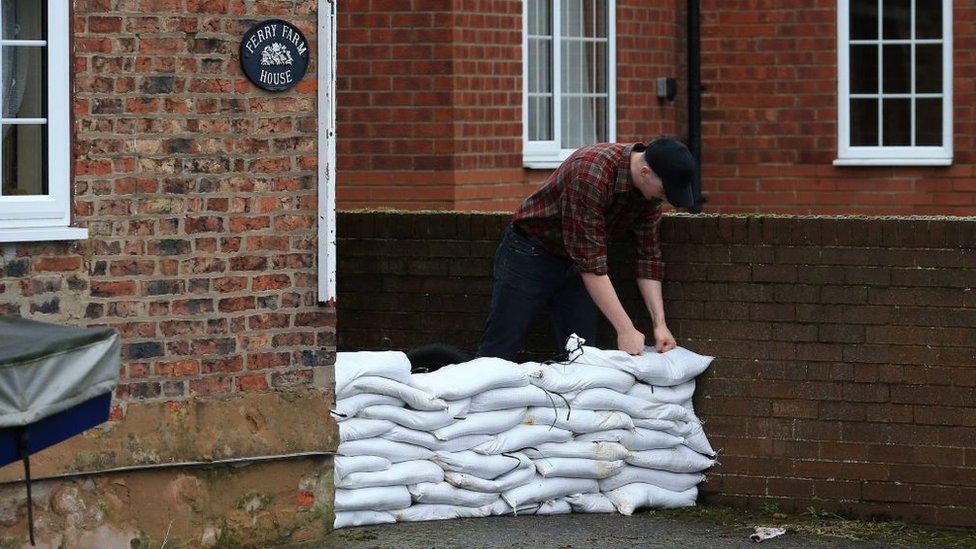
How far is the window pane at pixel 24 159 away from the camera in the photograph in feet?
22.4

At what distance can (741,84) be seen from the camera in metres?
14.0

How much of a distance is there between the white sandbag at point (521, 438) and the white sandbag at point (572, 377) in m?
0.18

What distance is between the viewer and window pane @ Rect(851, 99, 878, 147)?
45.8ft

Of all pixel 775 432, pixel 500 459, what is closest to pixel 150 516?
pixel 500 459

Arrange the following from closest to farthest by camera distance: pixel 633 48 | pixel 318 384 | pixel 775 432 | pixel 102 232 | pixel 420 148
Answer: pixel 102 232 → pixel 318 384 → pixel 775 432 → pixel 420 148 → pixel 633 48

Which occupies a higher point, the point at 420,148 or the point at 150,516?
the point at 420,148

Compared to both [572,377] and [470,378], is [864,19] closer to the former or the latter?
[572,377]

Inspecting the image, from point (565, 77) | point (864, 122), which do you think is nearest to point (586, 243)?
point (565, 77)

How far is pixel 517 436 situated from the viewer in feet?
25.9

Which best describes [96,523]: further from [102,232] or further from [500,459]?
[500,459]

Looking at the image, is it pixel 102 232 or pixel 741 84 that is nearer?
pixel 102 232

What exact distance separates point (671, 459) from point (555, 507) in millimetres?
573

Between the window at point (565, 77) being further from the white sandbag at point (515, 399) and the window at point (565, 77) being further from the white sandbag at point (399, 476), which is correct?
the white sandbag at point (399, 476)

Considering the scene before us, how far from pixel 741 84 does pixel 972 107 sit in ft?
5.72
